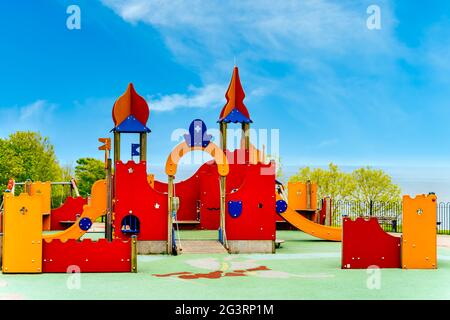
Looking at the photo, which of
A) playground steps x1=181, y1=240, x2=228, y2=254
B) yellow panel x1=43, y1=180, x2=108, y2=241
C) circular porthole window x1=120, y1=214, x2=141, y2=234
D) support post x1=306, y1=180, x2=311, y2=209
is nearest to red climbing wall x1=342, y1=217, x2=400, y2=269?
playground steps x1=181, y1=240, x2=228, y2=254

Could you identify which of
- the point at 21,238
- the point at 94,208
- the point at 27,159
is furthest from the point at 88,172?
the point at 21,238

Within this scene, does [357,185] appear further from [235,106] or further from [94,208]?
[94,208]

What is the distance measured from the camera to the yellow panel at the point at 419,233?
1499cm

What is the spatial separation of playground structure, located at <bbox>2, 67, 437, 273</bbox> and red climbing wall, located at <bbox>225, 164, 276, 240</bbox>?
0.10 feet

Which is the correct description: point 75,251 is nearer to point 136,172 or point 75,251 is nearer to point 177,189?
point 136,172

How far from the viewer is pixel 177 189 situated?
28516 mm

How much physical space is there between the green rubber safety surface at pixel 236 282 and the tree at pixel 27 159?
3365 cm

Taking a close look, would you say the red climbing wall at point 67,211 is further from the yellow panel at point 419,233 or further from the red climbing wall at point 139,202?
the yellow panel at point 419,233

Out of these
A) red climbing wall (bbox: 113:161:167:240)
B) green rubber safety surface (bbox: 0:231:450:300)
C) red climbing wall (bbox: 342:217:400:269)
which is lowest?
green rubber safety surface (bbox: 0:231:450:300)

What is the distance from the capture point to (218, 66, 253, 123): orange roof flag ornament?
23531mm

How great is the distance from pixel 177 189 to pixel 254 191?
10215 mm

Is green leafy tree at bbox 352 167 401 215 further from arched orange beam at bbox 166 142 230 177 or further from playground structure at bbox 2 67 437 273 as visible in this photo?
arched orange beam at bbox 166 142 230 177

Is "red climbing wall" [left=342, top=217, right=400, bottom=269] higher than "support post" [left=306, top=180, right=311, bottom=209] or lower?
lower

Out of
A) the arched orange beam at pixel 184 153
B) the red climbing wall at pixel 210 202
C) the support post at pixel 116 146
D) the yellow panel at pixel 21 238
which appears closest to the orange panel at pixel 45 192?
the red climbing wall at pixel 210 202
